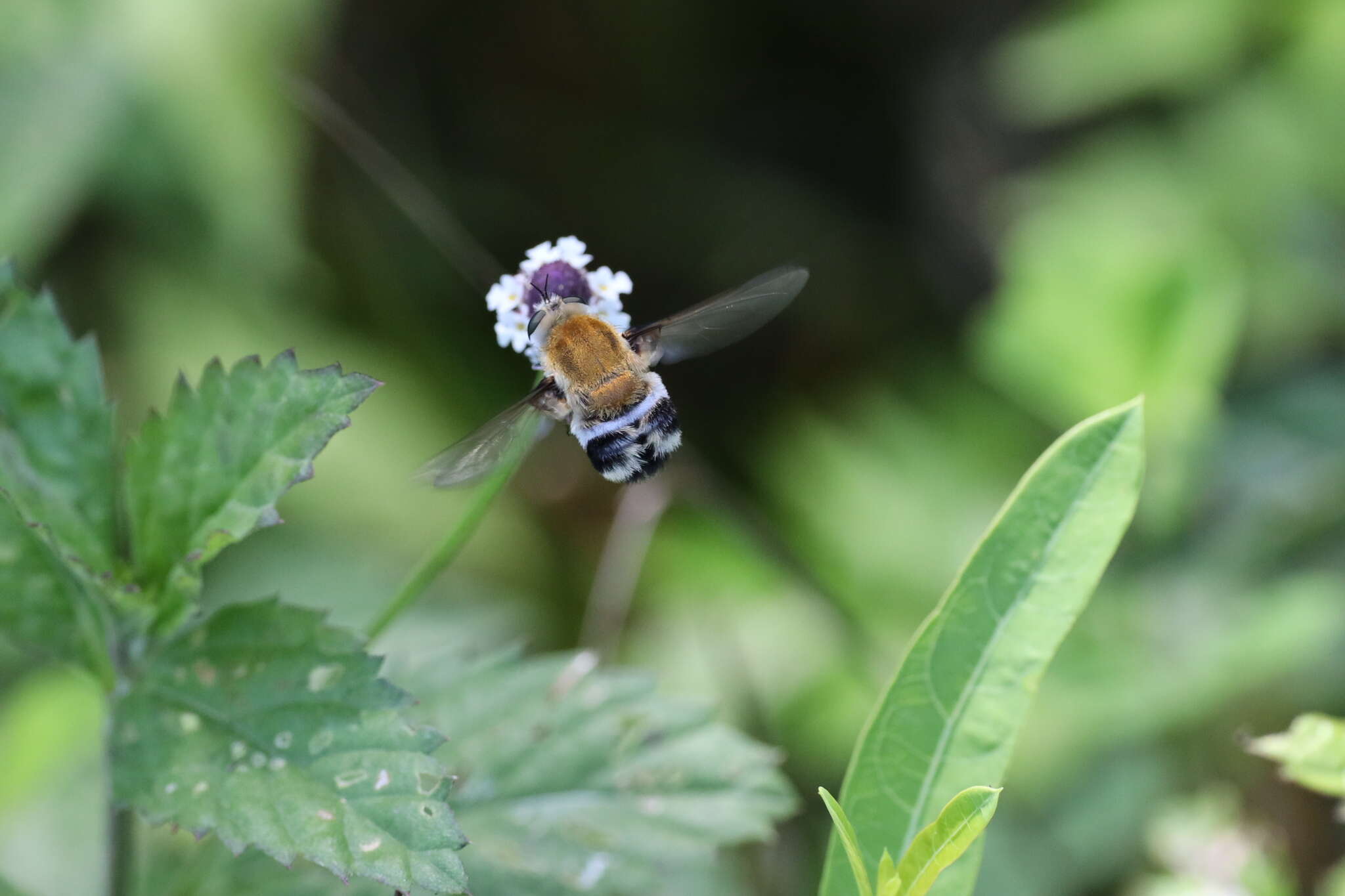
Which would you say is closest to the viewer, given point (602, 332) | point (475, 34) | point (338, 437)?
point (602, 332)

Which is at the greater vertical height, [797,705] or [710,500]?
[710,500]

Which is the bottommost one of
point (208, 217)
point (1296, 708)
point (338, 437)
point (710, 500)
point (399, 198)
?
point (1296, 708)

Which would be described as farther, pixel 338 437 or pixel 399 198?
pixel 338 437

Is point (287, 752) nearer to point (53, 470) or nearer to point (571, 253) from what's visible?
point (53, 470)

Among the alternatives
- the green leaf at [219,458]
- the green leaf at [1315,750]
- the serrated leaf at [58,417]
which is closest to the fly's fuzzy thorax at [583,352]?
the green leaf at [219,458]

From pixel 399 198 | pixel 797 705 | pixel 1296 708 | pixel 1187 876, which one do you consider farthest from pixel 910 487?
pixel 399 198

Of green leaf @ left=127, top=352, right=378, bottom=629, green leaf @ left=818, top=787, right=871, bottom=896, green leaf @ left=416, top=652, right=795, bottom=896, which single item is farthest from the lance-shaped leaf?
green leaf @ left=127, top=352, right=378, bottom=629

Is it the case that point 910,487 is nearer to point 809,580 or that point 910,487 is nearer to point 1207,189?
point 809,580
